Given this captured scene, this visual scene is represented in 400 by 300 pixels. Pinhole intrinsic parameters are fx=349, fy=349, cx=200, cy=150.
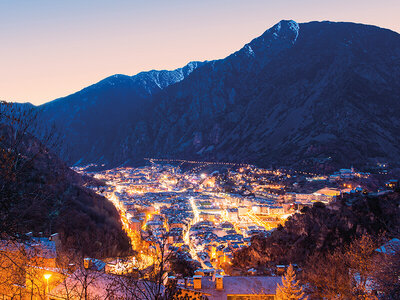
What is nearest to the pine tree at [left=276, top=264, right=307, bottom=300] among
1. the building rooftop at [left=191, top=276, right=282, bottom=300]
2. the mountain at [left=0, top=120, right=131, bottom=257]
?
the building rooftop at [left=191, top=276, right=282, bottom=300]

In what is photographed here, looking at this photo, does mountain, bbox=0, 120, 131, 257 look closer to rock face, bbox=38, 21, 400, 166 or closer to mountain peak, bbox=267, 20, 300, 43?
rock face, bbox=38, 21, 400, 166

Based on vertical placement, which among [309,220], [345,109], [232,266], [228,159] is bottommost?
[232,266]

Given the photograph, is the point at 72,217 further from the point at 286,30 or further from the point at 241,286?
the point at 286,30

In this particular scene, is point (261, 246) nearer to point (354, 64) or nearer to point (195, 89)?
point (354, 64)

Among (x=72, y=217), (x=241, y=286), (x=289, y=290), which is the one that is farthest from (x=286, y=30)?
(x=289, y=290)

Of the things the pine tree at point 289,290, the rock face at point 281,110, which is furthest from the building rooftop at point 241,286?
the rock face at point 281,110

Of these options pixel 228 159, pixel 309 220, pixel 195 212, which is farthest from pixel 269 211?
pixel 228 159

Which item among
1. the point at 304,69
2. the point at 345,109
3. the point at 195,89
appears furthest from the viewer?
the point at 195,89

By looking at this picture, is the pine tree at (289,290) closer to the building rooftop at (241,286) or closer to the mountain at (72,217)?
the building rooftop at (241,286)
